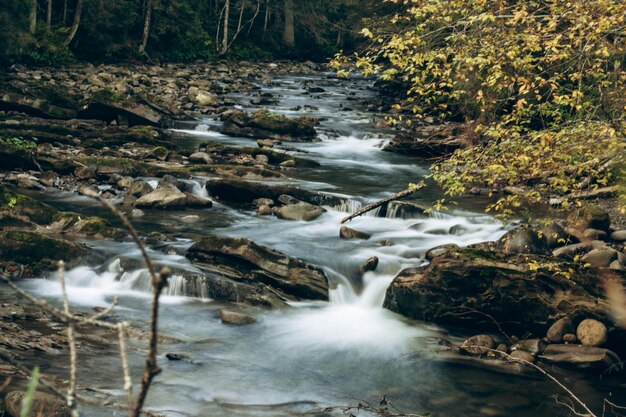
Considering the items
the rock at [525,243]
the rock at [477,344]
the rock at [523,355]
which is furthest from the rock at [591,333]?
the rock at [525,243]

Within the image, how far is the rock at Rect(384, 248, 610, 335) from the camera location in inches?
394

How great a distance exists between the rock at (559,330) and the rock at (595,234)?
11.7 ft

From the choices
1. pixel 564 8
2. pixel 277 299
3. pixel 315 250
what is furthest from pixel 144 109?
pixel 564 8

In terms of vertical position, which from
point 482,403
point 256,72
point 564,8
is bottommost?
point 482,403

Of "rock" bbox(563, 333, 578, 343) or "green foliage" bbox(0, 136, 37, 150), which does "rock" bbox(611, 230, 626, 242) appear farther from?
"green foliage" bbox(0, 136, 37, 150)

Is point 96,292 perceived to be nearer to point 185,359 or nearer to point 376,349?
point 185,359

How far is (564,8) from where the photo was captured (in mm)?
7750

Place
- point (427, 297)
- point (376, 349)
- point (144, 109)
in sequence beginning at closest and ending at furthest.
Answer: point (376, 349)
point (427, 297)
point (144, 109)

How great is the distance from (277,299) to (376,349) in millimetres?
2039

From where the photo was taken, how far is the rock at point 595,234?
13.0 meters

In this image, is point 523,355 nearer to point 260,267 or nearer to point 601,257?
point 601,257

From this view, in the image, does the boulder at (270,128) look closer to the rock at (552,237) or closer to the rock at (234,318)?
the rock at (552,237)

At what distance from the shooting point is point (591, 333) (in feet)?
31.3

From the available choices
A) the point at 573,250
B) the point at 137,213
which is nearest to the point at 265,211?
the point at 137,213
